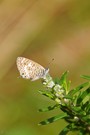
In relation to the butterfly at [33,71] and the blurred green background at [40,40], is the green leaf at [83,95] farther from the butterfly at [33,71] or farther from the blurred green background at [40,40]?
the blurred green background at [40,40]

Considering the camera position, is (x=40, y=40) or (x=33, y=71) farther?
(x=40, y=40)

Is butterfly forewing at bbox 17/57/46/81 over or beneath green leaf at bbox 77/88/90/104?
beneath

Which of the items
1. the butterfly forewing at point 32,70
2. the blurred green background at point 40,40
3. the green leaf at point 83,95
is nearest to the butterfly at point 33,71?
the butterfly forewing at point 32,70

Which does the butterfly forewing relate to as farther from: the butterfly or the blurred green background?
the blurred green background

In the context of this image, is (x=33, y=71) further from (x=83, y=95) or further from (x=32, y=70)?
(x=83, y=95)

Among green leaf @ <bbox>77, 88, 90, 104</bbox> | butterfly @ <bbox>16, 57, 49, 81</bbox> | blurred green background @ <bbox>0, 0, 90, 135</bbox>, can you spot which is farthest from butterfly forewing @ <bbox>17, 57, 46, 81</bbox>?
blurred green background @ <bbox>0, 0, 90, 135</bbox>

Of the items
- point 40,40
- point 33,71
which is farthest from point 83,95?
point 40,40

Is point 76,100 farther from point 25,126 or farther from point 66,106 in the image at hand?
point 25,126

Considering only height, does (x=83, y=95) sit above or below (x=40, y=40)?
above
